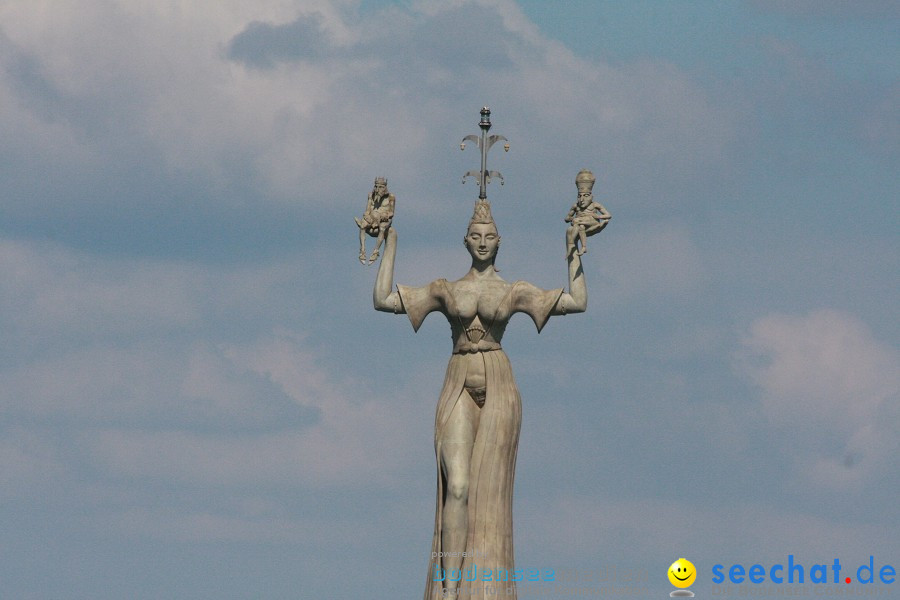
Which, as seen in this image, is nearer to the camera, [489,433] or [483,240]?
[489,433]

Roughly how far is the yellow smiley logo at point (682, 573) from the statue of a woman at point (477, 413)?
253 centimetres

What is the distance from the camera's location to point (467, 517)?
100ft

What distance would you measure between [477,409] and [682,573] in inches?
163

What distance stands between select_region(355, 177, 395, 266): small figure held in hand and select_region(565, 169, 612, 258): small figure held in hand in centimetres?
290

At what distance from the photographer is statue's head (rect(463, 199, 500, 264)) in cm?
3111

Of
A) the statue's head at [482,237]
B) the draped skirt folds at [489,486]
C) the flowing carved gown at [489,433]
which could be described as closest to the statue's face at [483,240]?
the statue's head at [482,237]

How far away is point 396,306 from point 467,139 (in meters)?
2.96

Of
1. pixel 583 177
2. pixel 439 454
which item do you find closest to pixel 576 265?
pixel 583 177

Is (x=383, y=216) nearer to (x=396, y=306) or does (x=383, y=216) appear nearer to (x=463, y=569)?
(x=396, y=306)

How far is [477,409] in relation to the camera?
31.1 meters

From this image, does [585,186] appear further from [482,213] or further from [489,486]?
[489,486]

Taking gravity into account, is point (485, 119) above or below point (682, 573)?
above

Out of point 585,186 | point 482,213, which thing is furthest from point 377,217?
point 585,186

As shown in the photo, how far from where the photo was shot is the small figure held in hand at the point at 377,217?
3133 cm
